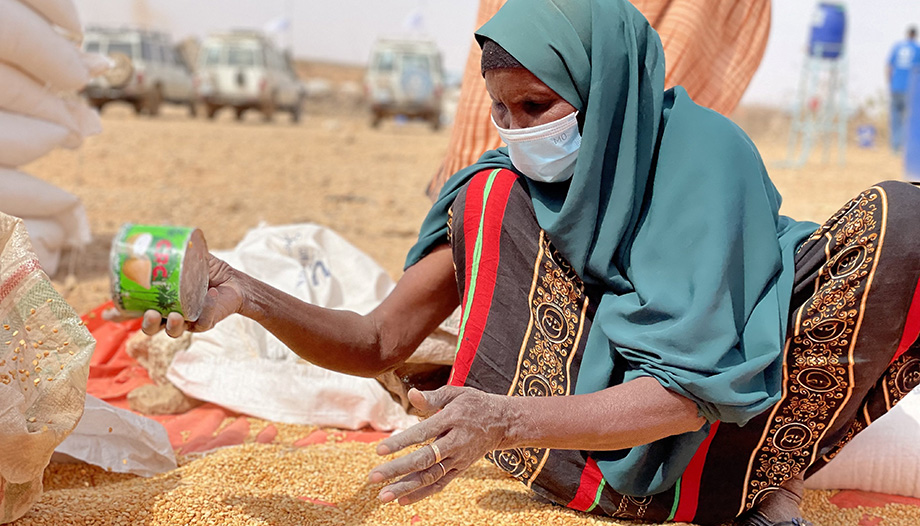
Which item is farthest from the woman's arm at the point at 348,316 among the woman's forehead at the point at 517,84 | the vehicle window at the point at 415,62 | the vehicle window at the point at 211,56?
the vehicle window at the point at 211,56

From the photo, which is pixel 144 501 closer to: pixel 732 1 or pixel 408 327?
pixel 408 327

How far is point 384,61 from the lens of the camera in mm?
21547

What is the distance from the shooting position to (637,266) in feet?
5.76

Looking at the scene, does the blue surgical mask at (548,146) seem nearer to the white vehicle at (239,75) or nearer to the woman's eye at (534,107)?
the woman's eye at (534,107)

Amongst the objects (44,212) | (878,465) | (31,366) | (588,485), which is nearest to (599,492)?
(588,485)

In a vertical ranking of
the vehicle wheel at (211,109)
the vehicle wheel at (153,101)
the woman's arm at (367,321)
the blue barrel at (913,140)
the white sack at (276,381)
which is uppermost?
the woman's arm at (367,321)

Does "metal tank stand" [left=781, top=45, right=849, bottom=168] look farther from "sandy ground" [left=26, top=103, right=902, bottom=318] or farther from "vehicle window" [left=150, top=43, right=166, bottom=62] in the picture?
"vehicle window" [left=150, top=43, right=166, bottom=62]

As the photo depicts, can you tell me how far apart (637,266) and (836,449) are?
26.8 inches

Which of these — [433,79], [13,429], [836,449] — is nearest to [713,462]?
[836,449]

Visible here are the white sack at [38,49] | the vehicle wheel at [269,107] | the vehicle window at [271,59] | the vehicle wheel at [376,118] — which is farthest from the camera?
the vehicle wheel at [376,118]

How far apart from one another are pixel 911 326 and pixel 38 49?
358 cm

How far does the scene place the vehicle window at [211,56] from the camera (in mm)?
20625

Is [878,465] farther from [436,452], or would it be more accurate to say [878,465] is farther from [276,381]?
[276,381]

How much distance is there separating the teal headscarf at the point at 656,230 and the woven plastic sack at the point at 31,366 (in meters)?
1.05
